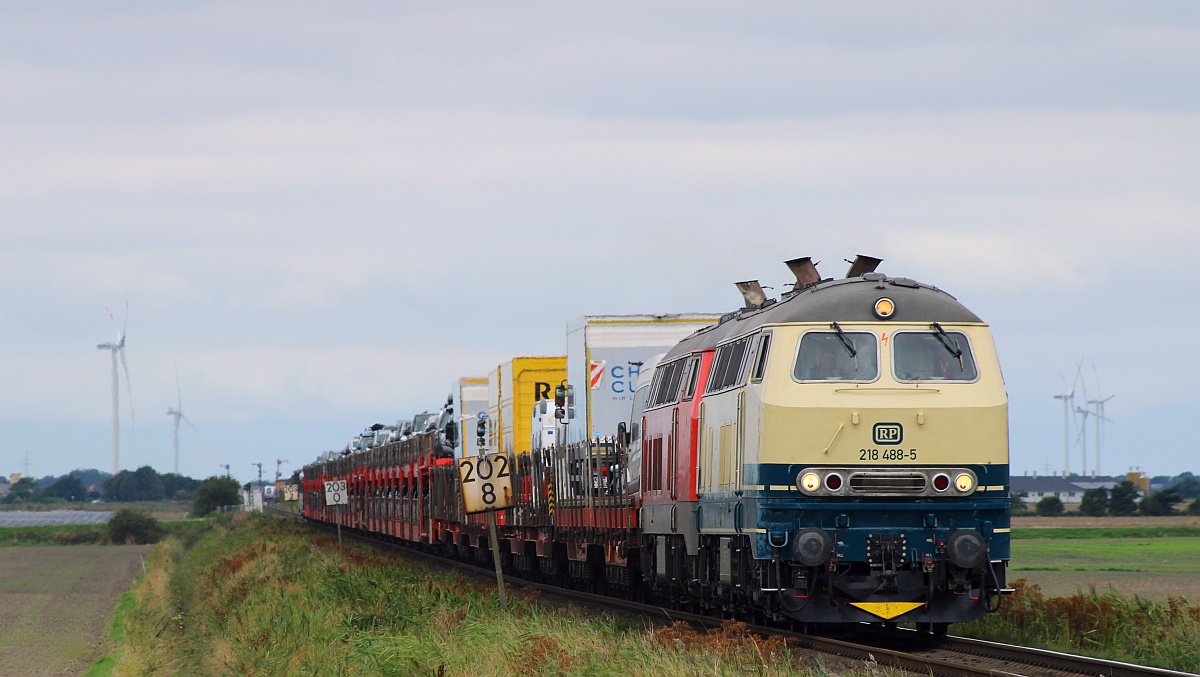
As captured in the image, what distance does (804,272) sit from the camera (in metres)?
18.9

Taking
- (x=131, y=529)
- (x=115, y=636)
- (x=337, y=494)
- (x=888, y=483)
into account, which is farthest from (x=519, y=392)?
(x=131, y=529)

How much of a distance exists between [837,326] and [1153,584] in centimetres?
2444

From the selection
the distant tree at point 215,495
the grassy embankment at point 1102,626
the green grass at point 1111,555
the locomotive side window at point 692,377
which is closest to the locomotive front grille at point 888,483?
the grassy embankment at point 1102,626

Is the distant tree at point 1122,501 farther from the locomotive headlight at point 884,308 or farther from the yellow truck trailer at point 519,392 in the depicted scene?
the locomotive headlight at point 884,308

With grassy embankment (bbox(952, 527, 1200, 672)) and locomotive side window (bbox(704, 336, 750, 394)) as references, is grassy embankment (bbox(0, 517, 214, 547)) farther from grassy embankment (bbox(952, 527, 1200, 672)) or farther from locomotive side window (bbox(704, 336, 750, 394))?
locomotive side window (bbox(704, 336, 750, 394))

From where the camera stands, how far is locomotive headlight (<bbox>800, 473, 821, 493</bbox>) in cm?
1592

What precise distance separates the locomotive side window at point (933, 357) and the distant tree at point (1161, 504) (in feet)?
327

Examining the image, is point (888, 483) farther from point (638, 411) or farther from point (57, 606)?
point (57, 606)

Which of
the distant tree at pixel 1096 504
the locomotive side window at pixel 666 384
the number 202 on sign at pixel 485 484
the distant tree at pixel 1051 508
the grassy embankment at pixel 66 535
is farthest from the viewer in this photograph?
the distant tree at pixel 1051 508

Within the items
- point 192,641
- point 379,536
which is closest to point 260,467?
point 379,536

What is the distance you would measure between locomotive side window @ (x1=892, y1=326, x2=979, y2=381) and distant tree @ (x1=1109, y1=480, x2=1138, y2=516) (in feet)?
342

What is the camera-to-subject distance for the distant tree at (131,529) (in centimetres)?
10769

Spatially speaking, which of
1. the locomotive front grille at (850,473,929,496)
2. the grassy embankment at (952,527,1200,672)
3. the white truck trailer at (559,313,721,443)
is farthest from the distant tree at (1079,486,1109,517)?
the locomotive front grille at (850,473,929,496)

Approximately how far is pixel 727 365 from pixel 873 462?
2.76 m
